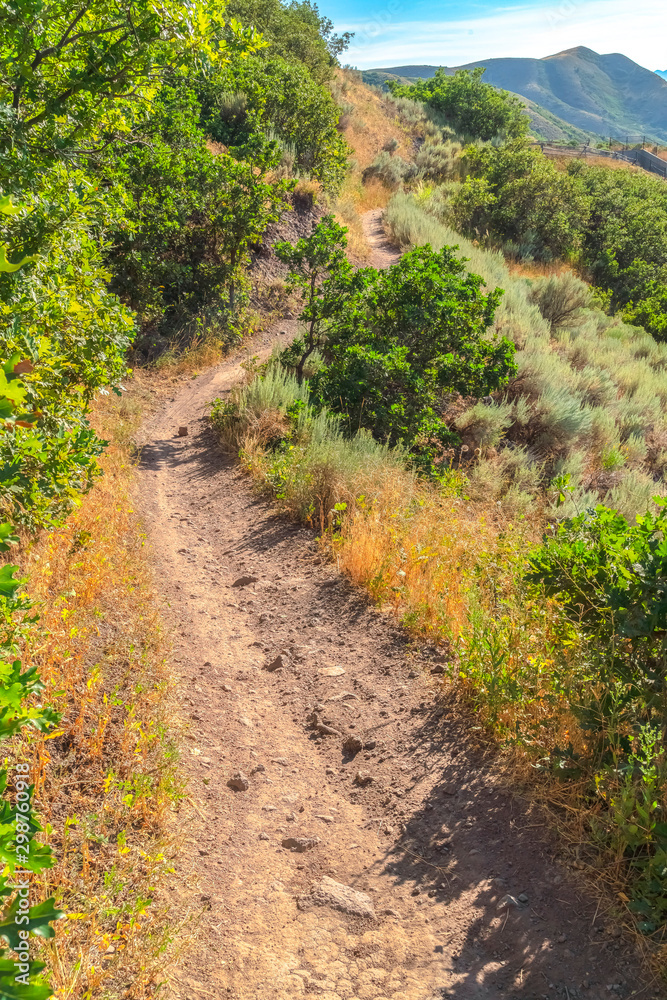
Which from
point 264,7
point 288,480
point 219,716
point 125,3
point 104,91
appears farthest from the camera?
point 264,7

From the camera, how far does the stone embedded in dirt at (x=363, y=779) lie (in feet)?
12.1

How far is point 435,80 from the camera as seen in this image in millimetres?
35906

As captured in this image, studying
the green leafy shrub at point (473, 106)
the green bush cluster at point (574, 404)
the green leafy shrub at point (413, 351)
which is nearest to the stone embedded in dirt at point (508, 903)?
the green bush cluster at point (574, 404)

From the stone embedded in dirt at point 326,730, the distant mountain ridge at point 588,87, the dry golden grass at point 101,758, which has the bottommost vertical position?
the stone embedded in dirt at point 326,730

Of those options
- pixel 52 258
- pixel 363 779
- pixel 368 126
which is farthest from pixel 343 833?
pixel 368 126

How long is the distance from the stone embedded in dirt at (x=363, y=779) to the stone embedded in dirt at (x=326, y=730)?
14.1 inches

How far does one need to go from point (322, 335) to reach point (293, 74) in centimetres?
1077

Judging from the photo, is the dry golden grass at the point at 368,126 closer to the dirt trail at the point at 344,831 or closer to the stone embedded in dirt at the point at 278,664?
the dirt trail at the point at 344,831

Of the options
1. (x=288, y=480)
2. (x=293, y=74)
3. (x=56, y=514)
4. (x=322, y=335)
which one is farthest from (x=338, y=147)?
(x=56, y=514)

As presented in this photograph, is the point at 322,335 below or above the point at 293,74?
below

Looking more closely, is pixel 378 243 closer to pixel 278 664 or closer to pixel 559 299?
pixel 559 299

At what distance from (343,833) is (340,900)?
43 cm

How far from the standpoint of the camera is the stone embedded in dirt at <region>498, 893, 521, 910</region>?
9.10ft

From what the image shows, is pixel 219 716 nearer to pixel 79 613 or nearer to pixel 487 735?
pixel 79 613
